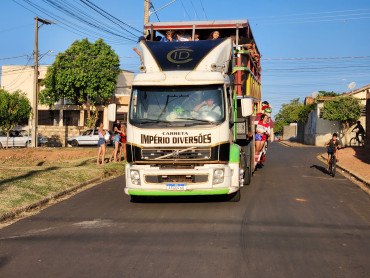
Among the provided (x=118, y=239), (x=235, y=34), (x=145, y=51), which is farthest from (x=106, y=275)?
(x=235, y=34)

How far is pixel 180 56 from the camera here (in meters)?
9.48

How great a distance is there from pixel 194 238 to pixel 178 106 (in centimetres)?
318

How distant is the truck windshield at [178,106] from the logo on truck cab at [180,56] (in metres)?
0.89

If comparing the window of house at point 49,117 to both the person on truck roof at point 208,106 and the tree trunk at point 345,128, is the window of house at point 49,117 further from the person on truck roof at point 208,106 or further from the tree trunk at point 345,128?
the person on truck roof at point 208,106

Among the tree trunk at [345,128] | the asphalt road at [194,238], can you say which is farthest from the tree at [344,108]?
the asphalt road at [194,238]

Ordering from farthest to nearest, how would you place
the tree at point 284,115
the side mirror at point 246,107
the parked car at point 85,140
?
the tree at point 284,115, the parked car at point 85,140, the side mirror at point 246,107

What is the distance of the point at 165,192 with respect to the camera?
8594 mm

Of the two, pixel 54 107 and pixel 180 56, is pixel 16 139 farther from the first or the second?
pixel 180 56

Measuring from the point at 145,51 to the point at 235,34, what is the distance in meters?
3.14

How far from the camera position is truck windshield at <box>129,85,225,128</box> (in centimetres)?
857

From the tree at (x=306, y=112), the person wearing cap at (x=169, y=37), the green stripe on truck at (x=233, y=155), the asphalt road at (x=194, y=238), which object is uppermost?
the person wearing cap at (x=169, y=37)

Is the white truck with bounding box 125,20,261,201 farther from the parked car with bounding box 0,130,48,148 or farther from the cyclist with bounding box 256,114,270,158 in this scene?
the parked car with bounding box 0,130,48,148

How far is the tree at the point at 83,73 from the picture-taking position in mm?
42625

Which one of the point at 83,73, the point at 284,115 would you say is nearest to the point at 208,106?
the point at 83,73
